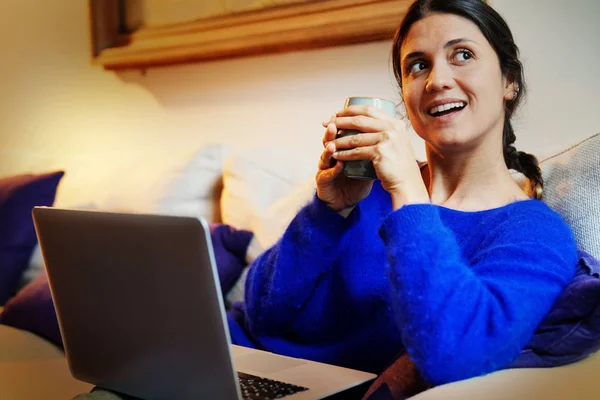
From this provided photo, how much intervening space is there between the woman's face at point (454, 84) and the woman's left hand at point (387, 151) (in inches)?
4.9

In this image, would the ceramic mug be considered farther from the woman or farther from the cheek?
the cheek

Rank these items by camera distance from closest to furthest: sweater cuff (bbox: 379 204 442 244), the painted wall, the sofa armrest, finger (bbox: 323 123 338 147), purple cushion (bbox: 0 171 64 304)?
the sofa armrest < sweater cuff (bbox: 379 204 442 244) < finger (bbox: 323 123 338 147) < the painted wall < purple cushion (bbox: 0 171 64 304)

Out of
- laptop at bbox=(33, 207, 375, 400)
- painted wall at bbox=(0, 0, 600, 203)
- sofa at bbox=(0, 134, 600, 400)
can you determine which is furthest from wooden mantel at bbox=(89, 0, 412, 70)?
laptop at bbox=(33, 207, 375, 400)

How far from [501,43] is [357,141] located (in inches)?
12.8

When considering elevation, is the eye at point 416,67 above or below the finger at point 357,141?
above

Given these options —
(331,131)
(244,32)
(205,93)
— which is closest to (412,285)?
(331,131)

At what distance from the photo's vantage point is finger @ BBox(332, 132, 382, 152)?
3.31ft

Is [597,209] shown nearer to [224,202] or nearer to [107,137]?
[224,202]

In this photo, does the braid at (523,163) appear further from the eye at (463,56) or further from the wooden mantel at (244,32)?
the wooden mantel at (244,32)

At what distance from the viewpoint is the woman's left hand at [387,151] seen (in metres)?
1.00

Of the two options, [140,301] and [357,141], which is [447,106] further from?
[140,301]

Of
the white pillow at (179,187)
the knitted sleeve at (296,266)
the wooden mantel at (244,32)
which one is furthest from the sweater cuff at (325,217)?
the white pillow at (179,187)

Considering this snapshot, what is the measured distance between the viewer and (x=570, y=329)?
36.1 inches

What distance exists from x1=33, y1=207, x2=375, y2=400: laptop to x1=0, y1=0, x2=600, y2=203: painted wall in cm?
73
